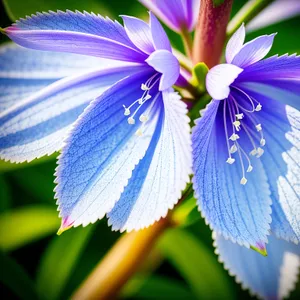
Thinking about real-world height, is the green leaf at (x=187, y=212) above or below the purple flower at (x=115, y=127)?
below

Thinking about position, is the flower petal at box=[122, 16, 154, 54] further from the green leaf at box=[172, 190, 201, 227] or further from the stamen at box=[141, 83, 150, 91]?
the green leaf at box=[172, 190, 201, 227]

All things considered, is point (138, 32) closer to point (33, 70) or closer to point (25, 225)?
point (33, 70)

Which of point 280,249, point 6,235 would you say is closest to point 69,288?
point 6,235

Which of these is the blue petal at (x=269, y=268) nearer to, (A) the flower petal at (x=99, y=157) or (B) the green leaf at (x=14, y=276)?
(A) the flower petal at (x=99, y=157)

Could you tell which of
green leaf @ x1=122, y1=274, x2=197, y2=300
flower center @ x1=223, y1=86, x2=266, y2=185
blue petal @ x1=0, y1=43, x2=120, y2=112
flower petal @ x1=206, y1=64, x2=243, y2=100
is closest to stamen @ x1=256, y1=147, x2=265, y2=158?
flower center @ x1=223, y1=86, x2=266, y2=185

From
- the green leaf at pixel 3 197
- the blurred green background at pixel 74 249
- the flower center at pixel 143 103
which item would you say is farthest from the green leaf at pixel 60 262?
the flower center at pixel 143 103

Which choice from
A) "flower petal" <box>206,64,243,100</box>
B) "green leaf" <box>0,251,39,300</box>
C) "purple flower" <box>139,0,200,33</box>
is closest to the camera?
"flower petal" <box>206,64,243,100</box>
